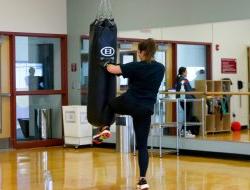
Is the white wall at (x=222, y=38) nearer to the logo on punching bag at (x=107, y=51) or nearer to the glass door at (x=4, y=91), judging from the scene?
the glass door at (x=4, y=91)

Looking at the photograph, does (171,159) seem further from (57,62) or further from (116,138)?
(57,62)

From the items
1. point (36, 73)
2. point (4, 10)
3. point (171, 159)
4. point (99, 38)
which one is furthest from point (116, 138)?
point (99, 38)

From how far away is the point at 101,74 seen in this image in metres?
6.18

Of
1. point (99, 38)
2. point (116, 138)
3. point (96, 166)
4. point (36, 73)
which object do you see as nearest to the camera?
point (99, 38)

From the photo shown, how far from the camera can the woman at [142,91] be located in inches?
231

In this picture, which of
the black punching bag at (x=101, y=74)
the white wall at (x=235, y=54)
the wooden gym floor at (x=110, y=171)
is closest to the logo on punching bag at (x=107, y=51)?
the black punching bag at (x=101, y=74)

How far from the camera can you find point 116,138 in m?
9.77

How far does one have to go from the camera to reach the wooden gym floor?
20.8ft

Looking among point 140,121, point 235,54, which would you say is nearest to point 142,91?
point 140,121

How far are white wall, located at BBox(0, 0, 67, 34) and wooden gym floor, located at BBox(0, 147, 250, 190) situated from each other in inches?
94.8

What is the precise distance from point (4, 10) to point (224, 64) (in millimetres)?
4159

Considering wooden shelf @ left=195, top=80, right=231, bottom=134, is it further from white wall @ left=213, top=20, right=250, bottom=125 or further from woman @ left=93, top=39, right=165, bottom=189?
woman @ left=93, top=39, right=165, bottom=189

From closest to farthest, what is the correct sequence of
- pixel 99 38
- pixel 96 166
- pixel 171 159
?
pixel 99 38, pixel 96 166, pixel 171 159

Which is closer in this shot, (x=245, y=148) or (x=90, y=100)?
(x=90, y=100)
